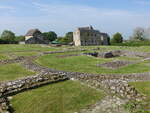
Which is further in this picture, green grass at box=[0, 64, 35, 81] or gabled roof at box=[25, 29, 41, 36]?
gabled roof at box=[25, 29, 41, 36]

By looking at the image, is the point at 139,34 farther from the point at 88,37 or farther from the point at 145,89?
the point at 145,89

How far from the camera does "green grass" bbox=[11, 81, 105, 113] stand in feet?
33.3

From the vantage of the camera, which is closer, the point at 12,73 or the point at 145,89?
the point at 145,89

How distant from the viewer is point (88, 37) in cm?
8588

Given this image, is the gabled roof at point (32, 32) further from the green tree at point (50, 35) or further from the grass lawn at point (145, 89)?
the grass lawn at point (145, 89)

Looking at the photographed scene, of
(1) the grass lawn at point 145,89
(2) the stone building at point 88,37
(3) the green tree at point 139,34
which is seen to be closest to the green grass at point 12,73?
(1) the grass lawn at point 145,89

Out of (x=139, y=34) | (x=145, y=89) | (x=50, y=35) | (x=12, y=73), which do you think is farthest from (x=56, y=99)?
(x=50, y=35)

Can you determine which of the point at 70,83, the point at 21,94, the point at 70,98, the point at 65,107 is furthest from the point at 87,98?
the point at 21,94

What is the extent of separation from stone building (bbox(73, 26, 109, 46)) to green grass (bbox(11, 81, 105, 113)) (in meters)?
70.6

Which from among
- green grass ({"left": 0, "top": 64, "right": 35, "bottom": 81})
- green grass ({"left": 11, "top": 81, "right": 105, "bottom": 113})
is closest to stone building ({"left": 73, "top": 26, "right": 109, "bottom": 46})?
green grass ({"left": 0, "top": 64, "right": 35, "bottom": 81})

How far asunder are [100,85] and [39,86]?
16.2 ft

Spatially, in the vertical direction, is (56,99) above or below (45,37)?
below

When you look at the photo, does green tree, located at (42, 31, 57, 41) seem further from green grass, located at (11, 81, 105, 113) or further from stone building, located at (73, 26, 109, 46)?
green grass, located at (11, 81, 105, 113)

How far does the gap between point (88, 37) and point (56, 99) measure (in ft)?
249
